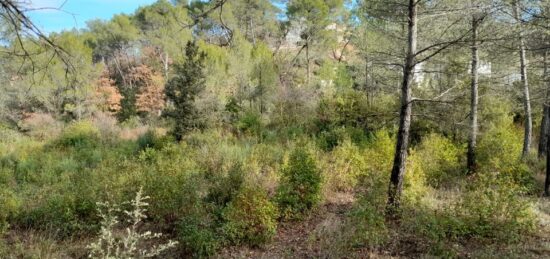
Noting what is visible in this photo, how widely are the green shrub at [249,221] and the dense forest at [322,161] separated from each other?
23mm

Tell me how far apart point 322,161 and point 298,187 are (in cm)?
216

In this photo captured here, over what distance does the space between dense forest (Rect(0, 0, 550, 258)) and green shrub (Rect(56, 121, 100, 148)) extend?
0.08 meters

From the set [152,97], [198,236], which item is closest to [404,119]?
[198,236]

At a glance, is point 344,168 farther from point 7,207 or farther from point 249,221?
point 7,207

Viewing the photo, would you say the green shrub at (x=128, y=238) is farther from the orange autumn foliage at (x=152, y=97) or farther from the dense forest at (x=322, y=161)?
the orange autumn foliage at (x=152, y=97)

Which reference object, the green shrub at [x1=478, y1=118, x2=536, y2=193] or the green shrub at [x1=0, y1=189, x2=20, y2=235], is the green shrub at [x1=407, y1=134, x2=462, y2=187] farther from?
the green shrub at [x1=0, y1=189, x2=20, y2=235]

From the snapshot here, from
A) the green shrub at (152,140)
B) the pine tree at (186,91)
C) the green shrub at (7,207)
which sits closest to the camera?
the green shrub at (7,207)

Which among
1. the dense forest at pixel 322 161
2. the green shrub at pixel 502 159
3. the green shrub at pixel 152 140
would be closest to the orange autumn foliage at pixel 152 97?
the dense forest at pixel 322 161

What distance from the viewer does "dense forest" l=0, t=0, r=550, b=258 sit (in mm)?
5070

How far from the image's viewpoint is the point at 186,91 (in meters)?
14.7

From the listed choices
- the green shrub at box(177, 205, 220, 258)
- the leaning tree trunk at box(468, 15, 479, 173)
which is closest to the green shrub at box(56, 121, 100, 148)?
the green shrub at box(177, 205, 220, 258)

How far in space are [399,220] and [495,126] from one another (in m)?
7.29

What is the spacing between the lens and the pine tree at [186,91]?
571 inches

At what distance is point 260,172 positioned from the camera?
Result: 8.20m
